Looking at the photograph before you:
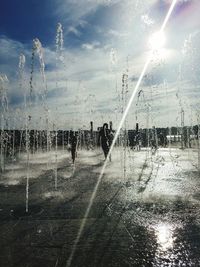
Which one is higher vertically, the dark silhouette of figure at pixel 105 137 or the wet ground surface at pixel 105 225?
the dark silhouette of figure at pixel 105 137

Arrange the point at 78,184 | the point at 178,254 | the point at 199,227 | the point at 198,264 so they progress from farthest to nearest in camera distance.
Result: the point at 78,184, the point at 199,227, the point at 178,254, the point at 198,264

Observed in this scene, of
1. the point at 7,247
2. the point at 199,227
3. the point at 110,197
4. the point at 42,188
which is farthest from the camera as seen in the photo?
the point at 42,188

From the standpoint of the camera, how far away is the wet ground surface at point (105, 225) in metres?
4.23

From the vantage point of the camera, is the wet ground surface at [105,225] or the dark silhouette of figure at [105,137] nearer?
the wet ground surface at [105,225]

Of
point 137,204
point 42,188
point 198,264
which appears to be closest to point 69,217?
point 137,204

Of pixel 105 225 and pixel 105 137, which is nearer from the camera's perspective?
pixel 105 225

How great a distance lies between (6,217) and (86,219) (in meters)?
1.31

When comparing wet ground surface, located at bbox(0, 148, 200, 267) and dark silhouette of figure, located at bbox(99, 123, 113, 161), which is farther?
dark silhouette of figure, located at bbox(99, 123, 113, 161)

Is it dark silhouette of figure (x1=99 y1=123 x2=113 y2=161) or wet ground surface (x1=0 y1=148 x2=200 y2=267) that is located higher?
dark silhouette of figure (x1=99 y1=123 x2=113 y2=161)

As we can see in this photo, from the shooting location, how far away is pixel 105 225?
5.53 metres

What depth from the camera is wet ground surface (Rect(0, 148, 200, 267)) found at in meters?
4.23

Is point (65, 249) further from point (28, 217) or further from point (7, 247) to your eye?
point (28, 217)

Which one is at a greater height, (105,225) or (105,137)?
(105,137)

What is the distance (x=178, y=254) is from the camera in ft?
14.1
